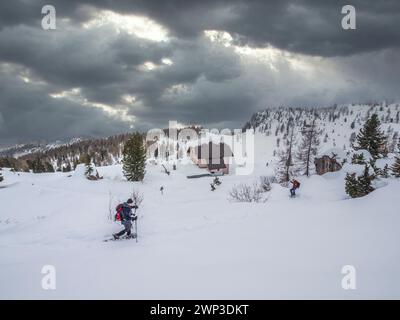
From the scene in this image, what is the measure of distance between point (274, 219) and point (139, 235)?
23.4 feet

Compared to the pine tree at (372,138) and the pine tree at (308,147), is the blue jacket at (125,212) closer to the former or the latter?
the pine tree at (308,147)

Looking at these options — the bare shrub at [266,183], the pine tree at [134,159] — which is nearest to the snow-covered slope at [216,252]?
the bare shrub at [266,183]

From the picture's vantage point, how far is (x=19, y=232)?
56.3ft

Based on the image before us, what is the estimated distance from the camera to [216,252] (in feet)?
36.2

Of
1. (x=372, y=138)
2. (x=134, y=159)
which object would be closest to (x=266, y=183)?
(x=372, y=138)

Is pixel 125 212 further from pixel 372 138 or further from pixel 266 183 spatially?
pixel 372 138

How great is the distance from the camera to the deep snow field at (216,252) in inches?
322

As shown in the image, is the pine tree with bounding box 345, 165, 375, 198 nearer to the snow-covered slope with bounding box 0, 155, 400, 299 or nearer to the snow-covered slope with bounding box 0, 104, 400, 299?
the snow-covered slope with bounding box 0, 104, 400, 299

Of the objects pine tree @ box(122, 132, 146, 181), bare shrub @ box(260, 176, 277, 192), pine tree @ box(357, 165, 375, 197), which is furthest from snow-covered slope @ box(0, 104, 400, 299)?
pine tree @ box(122, 132, 146, 181)

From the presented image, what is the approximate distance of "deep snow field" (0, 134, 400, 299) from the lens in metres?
8.17

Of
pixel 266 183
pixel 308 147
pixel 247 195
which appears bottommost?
pixel 247 195

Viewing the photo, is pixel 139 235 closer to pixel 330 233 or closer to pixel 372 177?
pixel 330 233

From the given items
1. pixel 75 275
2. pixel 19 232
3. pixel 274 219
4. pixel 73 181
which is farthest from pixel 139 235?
pixel 73 181

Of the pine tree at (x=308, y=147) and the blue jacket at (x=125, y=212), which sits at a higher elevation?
the pine tree at (x=308, y=147)
